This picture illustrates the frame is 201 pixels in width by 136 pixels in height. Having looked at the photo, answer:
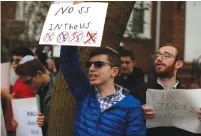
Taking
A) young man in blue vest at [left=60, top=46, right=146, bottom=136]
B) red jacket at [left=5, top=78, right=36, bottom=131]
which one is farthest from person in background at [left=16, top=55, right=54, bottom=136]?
young man in blue vest at [left=60, top=46, right=146, bottom=136]

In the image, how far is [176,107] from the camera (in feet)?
13.4

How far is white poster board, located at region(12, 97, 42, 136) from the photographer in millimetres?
5215

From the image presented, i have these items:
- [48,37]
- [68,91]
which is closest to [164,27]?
[68,91]

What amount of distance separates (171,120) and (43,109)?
1.43 meters

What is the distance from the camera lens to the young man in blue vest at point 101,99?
358 cm

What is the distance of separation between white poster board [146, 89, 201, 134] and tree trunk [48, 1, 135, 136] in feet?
2.21

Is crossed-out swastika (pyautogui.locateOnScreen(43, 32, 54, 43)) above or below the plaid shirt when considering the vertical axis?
above

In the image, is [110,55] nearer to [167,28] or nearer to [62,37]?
[62,37]

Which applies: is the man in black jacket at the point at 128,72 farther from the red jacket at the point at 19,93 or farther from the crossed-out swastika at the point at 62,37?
the crossed-out swastika at the point at 62,37

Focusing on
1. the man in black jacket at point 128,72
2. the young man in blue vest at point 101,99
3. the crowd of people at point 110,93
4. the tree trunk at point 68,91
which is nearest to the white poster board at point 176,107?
the crowd of people at point 110,93

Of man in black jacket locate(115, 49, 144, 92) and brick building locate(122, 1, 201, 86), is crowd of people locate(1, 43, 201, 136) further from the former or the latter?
brick building locate(122, 1, 201, 86)

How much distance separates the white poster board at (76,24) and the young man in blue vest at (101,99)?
13 centimetres

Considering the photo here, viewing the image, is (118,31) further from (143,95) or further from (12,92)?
(12,92)

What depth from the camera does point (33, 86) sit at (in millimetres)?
5328
